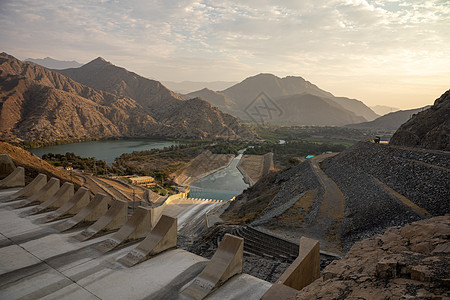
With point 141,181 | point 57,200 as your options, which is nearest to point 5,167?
point 57,200

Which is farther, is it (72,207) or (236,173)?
→ (236,173)

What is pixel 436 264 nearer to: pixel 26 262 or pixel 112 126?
pixel 26 262

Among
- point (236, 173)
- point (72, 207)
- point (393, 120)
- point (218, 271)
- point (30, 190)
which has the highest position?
point (393, 120)

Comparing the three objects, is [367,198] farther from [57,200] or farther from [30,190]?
[30,190]

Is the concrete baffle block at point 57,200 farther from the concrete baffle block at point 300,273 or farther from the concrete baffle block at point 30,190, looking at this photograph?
the concrete baffle block at point 300,273

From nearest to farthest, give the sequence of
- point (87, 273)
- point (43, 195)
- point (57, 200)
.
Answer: point (87, 273) < point (57, 200) < point (43, 195)

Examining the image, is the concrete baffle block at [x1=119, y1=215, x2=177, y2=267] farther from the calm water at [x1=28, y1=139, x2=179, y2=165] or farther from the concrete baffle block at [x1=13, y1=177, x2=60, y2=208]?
the calm water at [x1=28, y1=139, x2=179, y2=165]

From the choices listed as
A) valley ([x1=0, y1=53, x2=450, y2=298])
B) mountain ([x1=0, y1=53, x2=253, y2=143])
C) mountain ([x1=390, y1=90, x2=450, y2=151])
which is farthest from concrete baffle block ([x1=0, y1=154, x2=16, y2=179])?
mountain ([x1=0, y1=53, x2=253, y2=143])

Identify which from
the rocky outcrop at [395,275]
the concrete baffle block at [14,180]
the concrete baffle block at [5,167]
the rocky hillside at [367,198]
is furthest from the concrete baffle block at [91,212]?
the rocky hillside at [367,198]
